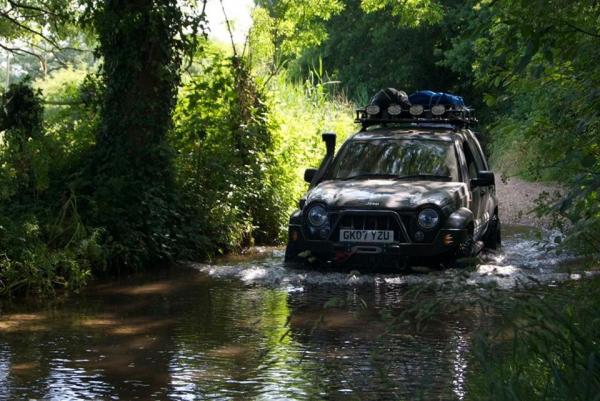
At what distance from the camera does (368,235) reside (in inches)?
470

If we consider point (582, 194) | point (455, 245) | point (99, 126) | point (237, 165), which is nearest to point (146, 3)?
point (99, 126)

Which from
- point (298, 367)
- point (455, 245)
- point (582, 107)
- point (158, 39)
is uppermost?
point (158, 39)

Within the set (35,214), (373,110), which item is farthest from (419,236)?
(35,214)

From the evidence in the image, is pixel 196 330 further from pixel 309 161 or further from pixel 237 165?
pixel 309 161

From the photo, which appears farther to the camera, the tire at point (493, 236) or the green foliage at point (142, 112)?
the tire at point (493, 236)

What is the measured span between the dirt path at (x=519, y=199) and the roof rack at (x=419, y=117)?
13.3 ft

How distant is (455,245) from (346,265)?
1240 mm

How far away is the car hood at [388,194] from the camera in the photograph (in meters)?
11.9

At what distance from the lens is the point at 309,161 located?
738 inches

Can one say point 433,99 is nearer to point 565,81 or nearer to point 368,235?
point 368,235

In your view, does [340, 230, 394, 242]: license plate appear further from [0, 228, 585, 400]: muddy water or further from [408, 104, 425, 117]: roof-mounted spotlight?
[408, 104, 425, 117]: roof-mounted spotlight

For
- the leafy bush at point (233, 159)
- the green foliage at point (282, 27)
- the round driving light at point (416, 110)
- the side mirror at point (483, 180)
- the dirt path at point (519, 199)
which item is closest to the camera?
the side mirror at point (483, 180)

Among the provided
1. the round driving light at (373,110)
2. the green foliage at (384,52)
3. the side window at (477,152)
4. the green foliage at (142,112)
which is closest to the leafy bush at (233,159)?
the green foliage at (142,112)

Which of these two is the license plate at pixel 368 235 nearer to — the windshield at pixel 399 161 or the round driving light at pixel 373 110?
the windshield at pixel 399 161
